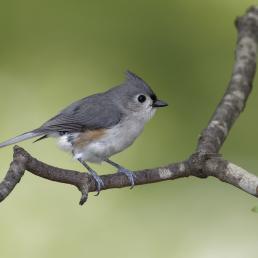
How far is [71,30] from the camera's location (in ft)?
13.5

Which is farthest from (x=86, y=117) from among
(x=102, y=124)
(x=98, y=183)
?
(x=98, y=183)

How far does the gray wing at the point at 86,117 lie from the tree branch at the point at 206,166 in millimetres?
541

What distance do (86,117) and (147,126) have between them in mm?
778

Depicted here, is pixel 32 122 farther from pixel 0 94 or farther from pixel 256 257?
pixel 256 257

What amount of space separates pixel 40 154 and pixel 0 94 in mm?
514

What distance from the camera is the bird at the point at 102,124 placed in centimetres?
311

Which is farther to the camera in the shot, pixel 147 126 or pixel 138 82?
pixel 147 126

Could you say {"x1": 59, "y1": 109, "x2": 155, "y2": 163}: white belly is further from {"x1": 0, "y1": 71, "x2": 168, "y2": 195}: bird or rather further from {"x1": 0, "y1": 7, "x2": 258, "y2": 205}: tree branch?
{"x1": 0, "y1": 7, "x2": 258, "y2": 205}: tree branch

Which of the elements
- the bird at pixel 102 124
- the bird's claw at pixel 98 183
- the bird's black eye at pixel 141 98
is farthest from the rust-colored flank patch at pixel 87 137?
the bird's claw at pixel 98 183

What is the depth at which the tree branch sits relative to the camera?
2.13 meters

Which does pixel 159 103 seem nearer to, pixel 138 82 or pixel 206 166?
pixel 138 82

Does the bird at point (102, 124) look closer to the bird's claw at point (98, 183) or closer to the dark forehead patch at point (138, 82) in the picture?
the dark forehead patch at point (138, 82)

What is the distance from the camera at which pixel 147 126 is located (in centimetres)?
393

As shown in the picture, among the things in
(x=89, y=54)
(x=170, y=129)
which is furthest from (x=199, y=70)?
(x=89, y=54)
